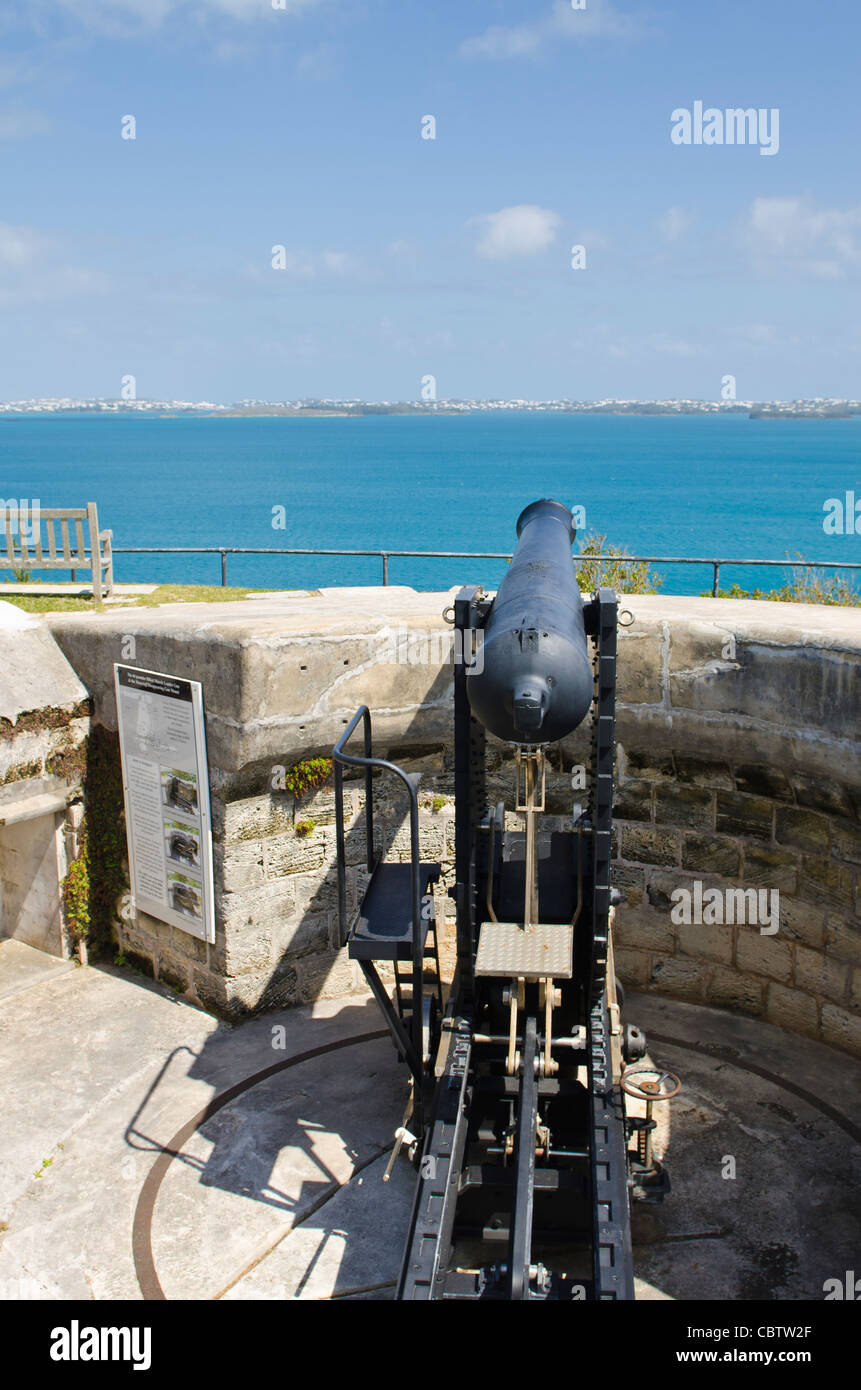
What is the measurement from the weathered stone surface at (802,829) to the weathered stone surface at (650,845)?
2.21ft

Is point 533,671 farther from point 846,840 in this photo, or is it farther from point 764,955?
point 764,955

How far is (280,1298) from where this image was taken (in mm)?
4793

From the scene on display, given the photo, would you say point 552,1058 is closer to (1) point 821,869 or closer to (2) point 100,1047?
(1) point 821,869

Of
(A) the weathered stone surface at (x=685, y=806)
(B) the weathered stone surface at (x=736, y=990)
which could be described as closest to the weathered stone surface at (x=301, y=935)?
(A) the weathered stone surface at (x=685, y=806)

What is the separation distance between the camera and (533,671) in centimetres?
421

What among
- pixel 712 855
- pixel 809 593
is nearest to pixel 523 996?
pixel 712 855

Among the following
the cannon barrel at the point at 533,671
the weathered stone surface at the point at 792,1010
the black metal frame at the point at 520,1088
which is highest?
the cannon barrel at the point at 533,671

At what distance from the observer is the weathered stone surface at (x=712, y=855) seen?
22.9 feet

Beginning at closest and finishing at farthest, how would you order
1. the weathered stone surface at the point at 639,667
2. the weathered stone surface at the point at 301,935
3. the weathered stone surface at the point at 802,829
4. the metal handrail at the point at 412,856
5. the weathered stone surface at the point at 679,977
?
the metal handrail at the point at 412,856 → the weathered stone surface at the point at 802,829 → the weathered stone surface at the point at 639,667 → the weathered stone surface at the point at 301,935 → the weathered stone surface at the point at 679,977

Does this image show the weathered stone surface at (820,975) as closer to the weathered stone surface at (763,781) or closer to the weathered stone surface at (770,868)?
the weathered stone surface at (770,868)

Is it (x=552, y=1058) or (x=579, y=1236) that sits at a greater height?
(x=552, y=1058)
